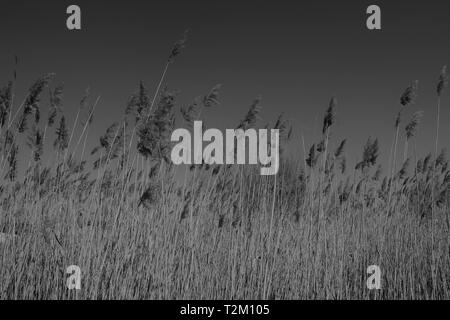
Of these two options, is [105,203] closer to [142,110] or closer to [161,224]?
[161,224]

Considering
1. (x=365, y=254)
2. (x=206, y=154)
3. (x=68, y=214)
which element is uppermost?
(x=206, y=154)

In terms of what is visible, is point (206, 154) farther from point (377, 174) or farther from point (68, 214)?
point (377, 174)

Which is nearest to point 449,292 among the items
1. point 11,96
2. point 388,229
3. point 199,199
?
point 388,229

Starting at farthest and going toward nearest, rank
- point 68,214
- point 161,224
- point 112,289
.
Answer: point 68,214, point 161,224, point 112,289

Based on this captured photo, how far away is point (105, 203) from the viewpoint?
374cm

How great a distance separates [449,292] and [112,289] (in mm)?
2681

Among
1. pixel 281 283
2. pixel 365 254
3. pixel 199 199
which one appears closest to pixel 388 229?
pixel 365 254

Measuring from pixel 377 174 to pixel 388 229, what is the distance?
4.96 ft

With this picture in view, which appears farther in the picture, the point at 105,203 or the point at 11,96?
the point at 105,203
